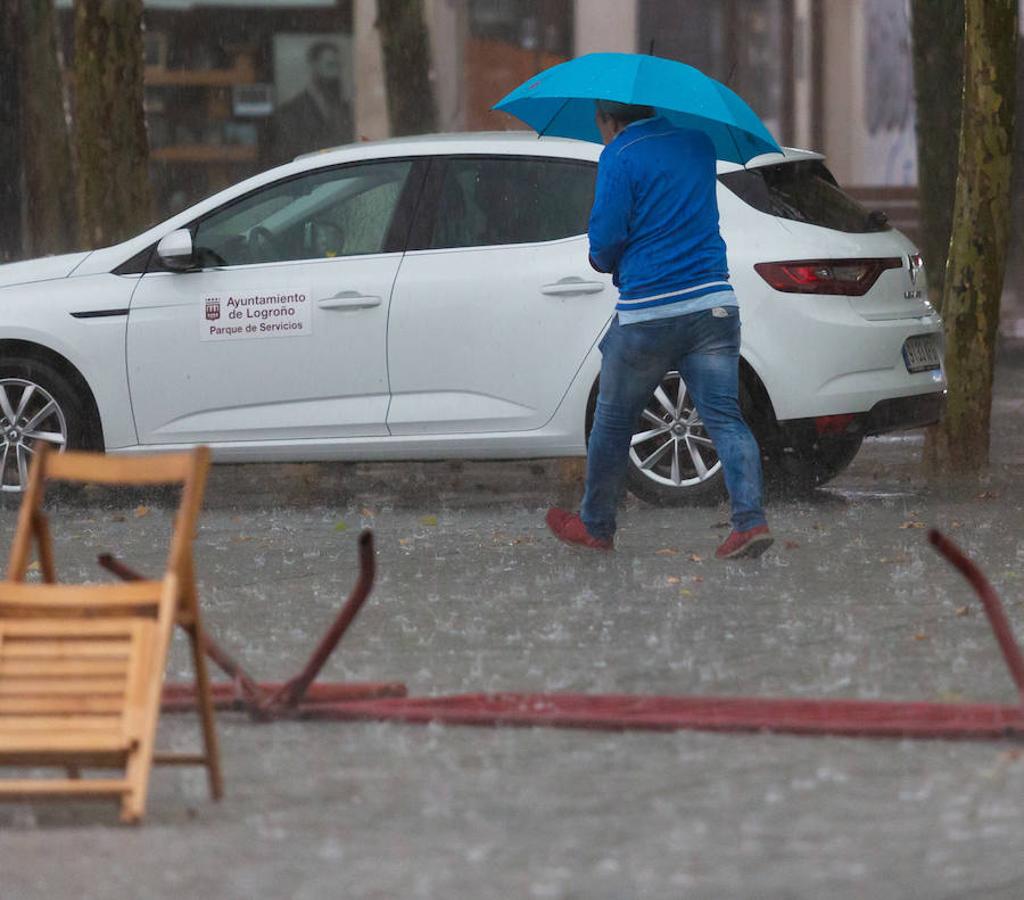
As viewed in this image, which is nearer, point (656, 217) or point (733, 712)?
point (733, 712)

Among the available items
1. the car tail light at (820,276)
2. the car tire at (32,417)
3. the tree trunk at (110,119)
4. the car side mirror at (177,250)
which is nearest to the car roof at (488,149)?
the car tail light at (820,276)

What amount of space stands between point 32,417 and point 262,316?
46.7 inches

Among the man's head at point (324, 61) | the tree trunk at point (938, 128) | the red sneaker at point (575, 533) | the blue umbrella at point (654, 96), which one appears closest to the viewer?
the blue umbrella at point (654, 96)

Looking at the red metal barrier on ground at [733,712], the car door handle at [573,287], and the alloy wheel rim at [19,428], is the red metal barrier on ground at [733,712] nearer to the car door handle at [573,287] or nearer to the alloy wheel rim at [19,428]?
the car door handle at [573,287]

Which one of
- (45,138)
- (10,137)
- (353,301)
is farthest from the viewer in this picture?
(10,137)

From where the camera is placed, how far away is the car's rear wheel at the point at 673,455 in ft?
35.6

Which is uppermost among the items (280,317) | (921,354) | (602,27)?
(280,317)

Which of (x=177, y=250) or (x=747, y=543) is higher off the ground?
(x=177, y=250)

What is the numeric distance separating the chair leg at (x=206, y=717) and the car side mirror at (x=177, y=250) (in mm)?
5592

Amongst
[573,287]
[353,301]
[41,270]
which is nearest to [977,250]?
[573,287]

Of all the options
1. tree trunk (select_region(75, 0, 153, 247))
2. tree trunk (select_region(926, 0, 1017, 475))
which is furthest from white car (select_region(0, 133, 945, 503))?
tree trunk (select_region(75, 0, 153, 247))

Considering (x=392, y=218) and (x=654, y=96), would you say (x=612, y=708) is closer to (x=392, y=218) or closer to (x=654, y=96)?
(x=654, y=96)

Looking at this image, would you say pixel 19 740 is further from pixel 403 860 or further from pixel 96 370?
pixel 96 370

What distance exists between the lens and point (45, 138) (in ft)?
63.1
